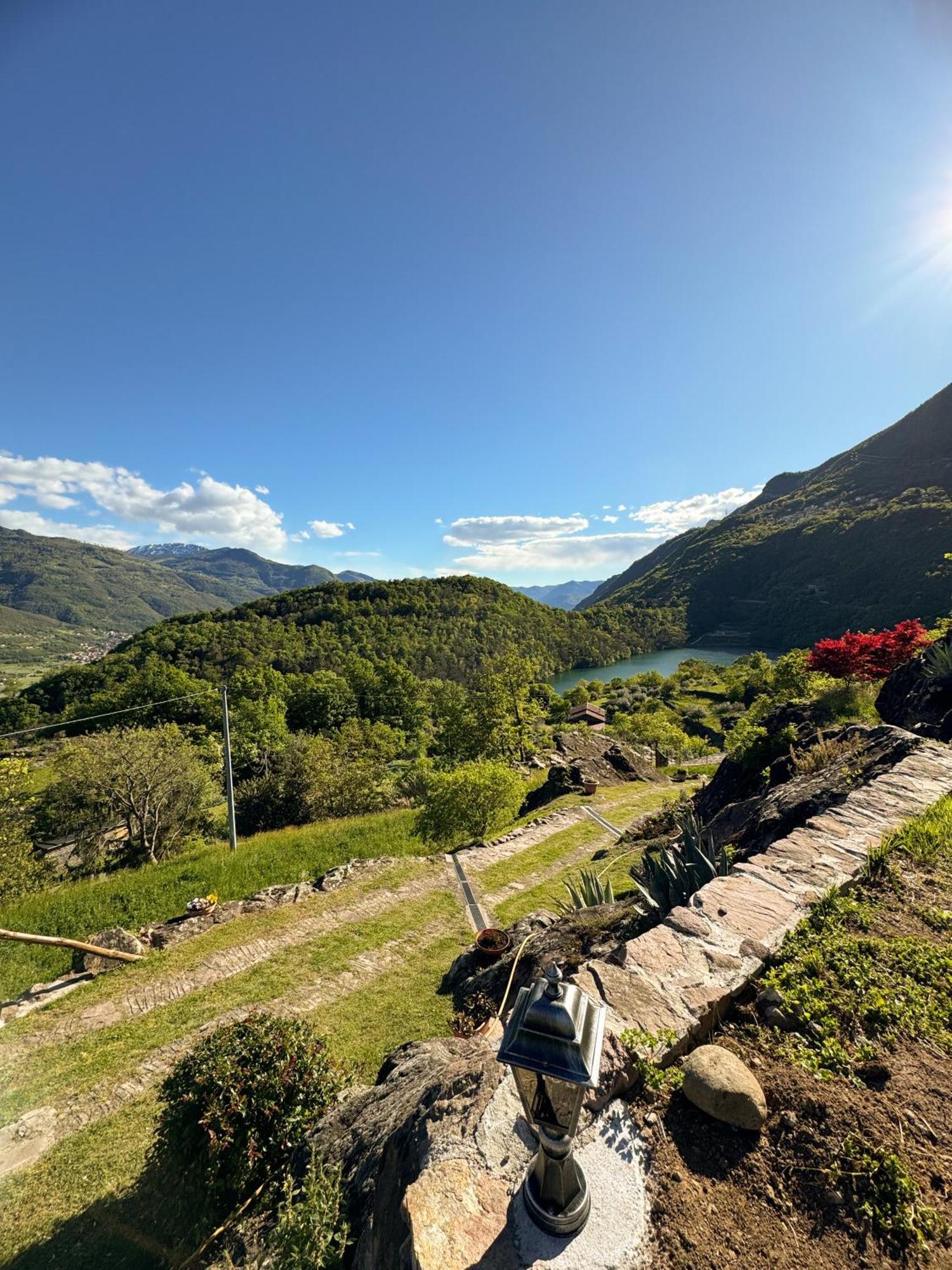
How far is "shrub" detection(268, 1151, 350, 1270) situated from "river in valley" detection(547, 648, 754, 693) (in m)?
90.1

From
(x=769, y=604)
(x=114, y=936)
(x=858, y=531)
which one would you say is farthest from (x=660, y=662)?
(x=114, y=936)

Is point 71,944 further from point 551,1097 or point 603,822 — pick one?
point 603,822

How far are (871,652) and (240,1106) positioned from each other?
1991cm

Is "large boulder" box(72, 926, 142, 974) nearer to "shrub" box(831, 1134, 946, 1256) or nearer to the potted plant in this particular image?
the potted plant

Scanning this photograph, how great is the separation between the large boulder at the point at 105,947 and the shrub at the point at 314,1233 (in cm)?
803

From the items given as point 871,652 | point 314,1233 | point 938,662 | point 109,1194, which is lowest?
point 109,1194

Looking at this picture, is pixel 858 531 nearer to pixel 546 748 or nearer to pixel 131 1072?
pixel 546 748

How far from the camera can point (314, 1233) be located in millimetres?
2811

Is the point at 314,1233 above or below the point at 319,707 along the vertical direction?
above

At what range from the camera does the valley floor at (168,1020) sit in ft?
14.8

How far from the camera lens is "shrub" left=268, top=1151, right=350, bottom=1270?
270cm

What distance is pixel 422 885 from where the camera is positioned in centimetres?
1189

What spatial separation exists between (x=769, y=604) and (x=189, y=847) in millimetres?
128899

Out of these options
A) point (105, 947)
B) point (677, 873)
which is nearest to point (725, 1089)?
point (677, 873)
